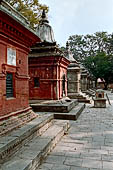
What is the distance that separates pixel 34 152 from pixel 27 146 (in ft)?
1.49

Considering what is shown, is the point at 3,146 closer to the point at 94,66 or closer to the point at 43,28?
the point at 43,28

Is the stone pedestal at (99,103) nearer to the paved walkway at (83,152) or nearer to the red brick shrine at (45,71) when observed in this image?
the red brick shrine at (45,71)

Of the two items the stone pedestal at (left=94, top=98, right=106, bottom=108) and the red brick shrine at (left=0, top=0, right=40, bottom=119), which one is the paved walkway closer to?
the red brick shrine at (left=0, top=0, right=40, bottom=119)

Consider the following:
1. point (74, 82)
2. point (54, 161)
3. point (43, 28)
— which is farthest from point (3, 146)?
point (74, 82)

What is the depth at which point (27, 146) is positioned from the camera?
13.7 feet

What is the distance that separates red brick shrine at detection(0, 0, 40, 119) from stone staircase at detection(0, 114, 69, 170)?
756mm

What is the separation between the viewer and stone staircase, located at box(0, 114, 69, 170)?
3.30 metres

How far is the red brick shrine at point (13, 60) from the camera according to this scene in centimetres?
449

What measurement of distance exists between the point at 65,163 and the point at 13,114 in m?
2.06

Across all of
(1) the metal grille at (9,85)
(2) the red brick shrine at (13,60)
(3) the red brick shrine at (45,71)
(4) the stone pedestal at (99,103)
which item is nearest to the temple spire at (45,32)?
(3) the red brick shrine at (45,71)

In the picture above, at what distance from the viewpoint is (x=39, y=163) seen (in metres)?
3.76

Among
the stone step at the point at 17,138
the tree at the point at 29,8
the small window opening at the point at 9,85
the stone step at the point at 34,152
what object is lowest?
the stone step at the point at 34,152

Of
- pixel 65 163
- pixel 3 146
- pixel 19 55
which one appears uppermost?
pixel 19 55

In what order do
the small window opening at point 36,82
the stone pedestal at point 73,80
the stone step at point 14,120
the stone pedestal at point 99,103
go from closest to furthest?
1. the stone step at point 14,120
2. the small window opening at point 36,82
3. the stone pedestal at point 99,103
4. the stone pedestal at point 73,80
